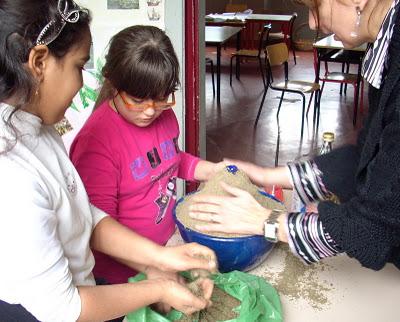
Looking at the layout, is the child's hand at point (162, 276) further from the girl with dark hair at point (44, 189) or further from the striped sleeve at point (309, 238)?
the striped sleeve at point (309, 238)

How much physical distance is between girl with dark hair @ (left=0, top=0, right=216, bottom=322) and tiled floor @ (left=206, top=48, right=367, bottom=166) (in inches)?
120

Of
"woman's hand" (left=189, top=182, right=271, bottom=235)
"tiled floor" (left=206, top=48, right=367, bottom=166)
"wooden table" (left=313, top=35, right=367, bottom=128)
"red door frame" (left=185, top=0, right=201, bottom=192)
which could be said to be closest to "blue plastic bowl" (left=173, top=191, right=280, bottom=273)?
"woman's hand" (left=189, top=182, right=271, bottom=235)

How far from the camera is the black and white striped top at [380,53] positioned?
2.99 ft

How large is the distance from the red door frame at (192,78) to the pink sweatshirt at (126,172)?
3.06ft

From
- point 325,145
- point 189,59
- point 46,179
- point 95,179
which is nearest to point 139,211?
point 95,179

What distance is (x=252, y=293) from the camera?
3.32ft

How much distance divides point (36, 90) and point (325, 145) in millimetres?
1001

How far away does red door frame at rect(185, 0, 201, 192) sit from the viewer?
223 centimetres

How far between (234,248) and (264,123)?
4.01 metres

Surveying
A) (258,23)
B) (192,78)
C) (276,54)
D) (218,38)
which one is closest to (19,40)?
(192,78)

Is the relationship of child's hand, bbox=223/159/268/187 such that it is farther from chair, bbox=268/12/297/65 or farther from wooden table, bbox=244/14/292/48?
wooden table, bbox=244/14/292/48

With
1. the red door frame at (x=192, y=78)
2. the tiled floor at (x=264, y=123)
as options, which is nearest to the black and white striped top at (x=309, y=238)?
the red door frame at (x=192, y=78)

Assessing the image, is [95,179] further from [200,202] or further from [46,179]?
[46,179]

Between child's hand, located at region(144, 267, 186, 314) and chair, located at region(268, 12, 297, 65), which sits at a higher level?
chair, located at region(268, 12, 297, 65)
